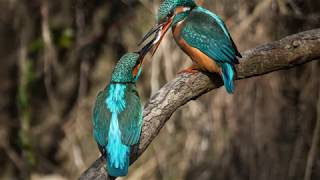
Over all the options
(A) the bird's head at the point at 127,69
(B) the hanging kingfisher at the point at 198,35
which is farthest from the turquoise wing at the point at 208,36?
(A) the bird's head at the point at 127,69

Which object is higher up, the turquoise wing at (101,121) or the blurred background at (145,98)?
the turquoise wing at (101,121)

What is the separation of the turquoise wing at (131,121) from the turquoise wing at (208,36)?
23.3 inches

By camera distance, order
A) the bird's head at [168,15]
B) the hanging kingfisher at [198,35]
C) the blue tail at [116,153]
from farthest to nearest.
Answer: the bird's head at [168,15]
the hanging kingfisher at [198,35]
the blue tail at [116,153]

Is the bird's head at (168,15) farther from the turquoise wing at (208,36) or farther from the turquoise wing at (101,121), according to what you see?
the turquoise wing at (101,121)

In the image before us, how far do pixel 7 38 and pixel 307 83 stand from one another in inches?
118

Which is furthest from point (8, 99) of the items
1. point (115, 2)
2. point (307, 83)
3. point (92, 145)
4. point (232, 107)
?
point (307, 83)

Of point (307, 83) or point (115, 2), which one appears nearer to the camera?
point (307, 83)

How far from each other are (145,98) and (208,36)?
2.62 metres

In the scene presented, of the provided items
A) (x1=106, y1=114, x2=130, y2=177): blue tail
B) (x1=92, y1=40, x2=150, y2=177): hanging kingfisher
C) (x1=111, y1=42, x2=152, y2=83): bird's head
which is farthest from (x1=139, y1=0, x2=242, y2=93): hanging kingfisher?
(x1=106, y1=114, x2=130, y2=177): blue tail

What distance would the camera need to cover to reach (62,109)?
276 inches

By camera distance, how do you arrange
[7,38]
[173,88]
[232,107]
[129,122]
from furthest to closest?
[7,38] < [232,107] < [173,88] < [129,122]

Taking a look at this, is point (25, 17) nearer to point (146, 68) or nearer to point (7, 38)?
point (7, 38)

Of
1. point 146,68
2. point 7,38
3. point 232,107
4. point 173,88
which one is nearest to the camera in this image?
point 173,88

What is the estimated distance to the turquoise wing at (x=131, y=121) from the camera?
132 inches
